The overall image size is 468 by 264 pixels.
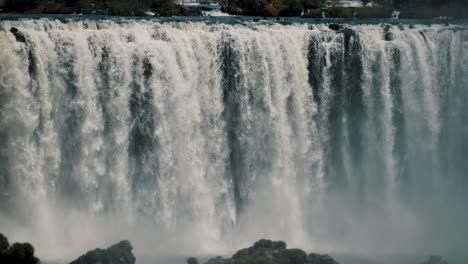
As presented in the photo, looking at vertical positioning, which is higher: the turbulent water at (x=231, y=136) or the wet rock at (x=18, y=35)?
the wet rock at (x=18, y=35)

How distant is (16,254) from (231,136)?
40.3ft

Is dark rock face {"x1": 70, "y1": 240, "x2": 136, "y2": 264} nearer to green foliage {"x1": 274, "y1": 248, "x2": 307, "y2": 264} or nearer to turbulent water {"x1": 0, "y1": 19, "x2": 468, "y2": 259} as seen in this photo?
turbulent water {"x1": 0, "y1": 19, "x2": 468, "y2": 259}

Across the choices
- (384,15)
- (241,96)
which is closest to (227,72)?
(241,96)

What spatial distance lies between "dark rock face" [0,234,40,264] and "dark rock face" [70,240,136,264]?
318 centimetres

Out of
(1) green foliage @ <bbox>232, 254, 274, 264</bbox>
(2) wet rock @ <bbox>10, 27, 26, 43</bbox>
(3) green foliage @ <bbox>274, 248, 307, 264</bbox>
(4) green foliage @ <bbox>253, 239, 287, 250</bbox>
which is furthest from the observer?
(4) green foliage @ <bbox>253, 239, 287, 250</bbox>

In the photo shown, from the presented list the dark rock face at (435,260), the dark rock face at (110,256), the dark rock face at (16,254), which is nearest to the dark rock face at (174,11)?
the dark rock face at (110,256)

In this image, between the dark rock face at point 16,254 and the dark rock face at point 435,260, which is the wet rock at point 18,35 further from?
the dark rock face at point 435,260

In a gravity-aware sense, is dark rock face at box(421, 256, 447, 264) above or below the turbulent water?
below

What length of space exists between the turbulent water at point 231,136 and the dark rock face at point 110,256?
2.71 m

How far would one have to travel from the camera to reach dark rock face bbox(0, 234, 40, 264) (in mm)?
25703

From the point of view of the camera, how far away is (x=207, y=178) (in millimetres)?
35969

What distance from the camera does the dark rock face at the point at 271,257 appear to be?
31.0 meters

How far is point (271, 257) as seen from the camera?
104ft

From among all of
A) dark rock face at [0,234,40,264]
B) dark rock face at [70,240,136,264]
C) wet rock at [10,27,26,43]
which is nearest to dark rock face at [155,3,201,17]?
wet rock at [10,27,26,43]
